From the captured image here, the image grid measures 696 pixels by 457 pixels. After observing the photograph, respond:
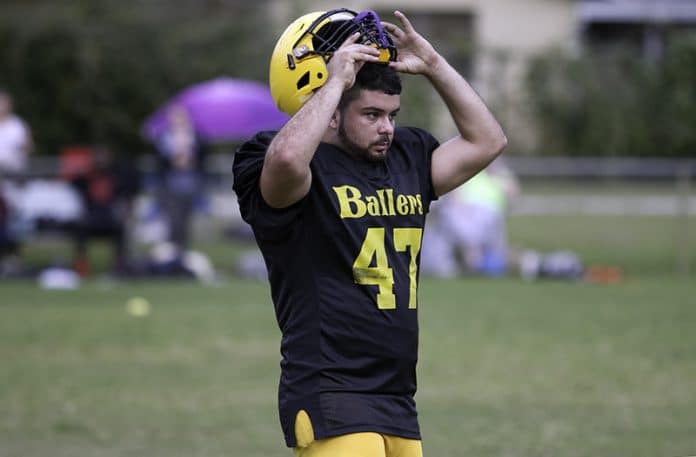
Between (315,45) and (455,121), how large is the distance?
647mm

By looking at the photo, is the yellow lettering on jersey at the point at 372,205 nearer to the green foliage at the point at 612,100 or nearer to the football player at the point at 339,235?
the football player at the point at 339,235

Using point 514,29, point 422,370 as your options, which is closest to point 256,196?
point 422,370

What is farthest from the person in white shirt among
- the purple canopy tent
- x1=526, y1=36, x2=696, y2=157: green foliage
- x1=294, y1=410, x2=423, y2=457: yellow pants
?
x1=526, y1=36, x2=696, y2=157: green foliage

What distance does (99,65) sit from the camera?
22.9m

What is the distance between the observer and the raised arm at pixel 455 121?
4.34 metres

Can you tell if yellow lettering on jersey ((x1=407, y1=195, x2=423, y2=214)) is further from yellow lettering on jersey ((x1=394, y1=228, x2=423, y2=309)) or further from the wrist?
the wrist

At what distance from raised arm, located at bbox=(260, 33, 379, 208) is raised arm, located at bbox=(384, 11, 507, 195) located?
0.38m

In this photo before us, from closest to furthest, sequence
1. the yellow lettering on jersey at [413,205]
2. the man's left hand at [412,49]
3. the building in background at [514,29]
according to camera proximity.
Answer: the yellow lettering on jersey at [413,205], the man's left hand at [412,49], the building in background at [514,29]

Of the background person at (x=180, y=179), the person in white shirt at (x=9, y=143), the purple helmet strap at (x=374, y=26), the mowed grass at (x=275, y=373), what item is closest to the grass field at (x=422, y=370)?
the mowed grass at (x=275, y=373)

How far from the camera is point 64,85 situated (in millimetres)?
23125

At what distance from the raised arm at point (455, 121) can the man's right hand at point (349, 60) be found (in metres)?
0.33

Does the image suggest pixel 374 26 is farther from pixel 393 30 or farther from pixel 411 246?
pixel 411 246

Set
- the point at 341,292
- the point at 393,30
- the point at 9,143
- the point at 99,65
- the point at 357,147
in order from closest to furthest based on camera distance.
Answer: the point at 341,292, the point at 357,147, the point at 393,30, the point at 9,143, the point at 99,65

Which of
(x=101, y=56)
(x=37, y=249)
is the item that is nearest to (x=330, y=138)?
(x=37, y=249)
